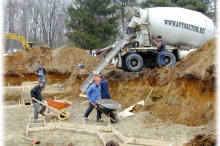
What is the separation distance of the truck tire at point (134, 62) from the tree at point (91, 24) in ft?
46.8

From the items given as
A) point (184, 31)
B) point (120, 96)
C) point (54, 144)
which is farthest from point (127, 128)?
point (184, 31)

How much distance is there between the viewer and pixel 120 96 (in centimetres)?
1366

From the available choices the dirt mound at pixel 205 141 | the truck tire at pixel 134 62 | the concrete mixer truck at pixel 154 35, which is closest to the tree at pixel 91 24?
the concrete mixer truck at pixel 154 35

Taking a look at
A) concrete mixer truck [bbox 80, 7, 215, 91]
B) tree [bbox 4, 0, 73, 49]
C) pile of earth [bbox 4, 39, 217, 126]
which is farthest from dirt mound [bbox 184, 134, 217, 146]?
tree [bbox 4, 0, 73, 49]

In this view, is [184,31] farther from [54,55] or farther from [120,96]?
[54,55]

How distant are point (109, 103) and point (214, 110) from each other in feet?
10.6

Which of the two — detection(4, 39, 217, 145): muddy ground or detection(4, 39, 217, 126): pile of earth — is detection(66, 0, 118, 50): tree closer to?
detection(4, 39, 217, 126): pile of earth

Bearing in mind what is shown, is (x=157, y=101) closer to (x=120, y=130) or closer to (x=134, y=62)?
(x=120, y=130)

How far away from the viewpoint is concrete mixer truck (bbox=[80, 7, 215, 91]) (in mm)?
14844

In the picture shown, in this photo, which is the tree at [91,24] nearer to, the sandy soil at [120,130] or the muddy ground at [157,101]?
the muddy ground at [157,101]

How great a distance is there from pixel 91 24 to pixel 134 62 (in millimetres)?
15196

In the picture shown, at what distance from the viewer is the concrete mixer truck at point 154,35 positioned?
14.8 metres

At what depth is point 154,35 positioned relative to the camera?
15.2 m

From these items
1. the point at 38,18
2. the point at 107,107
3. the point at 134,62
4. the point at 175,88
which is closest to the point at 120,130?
the point at 107,107
